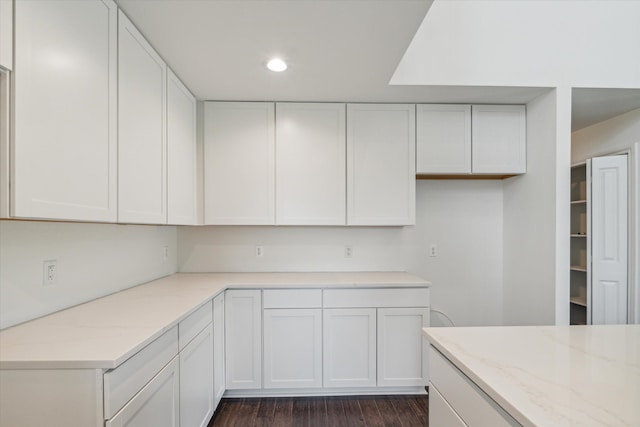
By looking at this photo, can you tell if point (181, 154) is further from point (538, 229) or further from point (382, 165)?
point (538, 229)

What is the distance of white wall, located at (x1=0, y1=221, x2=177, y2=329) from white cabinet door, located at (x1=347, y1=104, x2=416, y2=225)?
160 cm

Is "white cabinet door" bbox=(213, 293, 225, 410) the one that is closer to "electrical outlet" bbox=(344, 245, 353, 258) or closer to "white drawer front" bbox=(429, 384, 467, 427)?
"electrical outlet" bbox=(344, 245, 353, 258)


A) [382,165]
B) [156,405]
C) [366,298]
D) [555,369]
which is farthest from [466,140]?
[156,405]

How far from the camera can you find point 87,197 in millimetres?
1249

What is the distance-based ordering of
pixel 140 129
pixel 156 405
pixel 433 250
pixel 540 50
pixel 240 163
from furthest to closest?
pixel 433 250 < pixel 240 163 < pixel 540 50 < pixel 140 129 < pixel 156 405

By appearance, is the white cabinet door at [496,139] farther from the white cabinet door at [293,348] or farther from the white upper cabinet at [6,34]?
the white upper cabinet at [6,34]

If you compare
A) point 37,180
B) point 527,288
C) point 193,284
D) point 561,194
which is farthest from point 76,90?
point 527,288

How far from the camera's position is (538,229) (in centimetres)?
253

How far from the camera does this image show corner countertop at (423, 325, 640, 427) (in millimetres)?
707

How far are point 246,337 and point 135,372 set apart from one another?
1.32 m

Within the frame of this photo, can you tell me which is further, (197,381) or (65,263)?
(197,381)

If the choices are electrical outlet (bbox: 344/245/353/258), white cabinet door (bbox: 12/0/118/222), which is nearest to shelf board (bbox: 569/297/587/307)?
electrical outlet (bbox: 344/245/353/258)

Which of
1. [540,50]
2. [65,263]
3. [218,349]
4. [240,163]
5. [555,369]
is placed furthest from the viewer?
[240,163]

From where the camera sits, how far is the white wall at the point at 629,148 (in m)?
2.17
